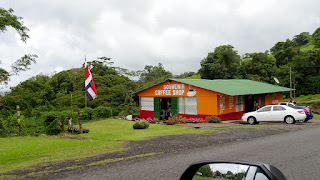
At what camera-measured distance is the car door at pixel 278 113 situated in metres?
18.4

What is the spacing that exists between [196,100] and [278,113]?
696cm

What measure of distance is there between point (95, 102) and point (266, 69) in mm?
44912

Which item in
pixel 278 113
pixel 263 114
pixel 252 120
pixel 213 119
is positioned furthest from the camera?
pixel 213 119

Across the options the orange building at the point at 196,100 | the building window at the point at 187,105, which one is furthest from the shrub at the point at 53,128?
the building window at the point at 187,105

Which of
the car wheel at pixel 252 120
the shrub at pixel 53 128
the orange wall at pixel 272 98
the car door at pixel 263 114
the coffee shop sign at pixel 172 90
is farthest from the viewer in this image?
the orange wall at pixel 272 98

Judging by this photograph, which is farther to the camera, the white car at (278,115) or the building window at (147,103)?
the building window at (147,103)

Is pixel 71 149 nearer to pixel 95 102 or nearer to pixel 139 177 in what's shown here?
pixel 139 177

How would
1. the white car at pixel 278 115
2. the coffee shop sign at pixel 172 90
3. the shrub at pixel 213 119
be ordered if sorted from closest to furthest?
the white car at pixel 278 115 < the shrub at pixel 213 119 < the coffee shop sign at pixel 172 90

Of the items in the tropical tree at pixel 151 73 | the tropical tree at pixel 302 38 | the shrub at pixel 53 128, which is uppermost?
the tropical tree at pixel 302 38

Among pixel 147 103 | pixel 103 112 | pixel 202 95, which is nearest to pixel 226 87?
pixel 202 95

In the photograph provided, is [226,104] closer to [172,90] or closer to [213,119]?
[213,119]

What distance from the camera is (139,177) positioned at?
6477 mm

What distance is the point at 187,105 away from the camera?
2356 cm

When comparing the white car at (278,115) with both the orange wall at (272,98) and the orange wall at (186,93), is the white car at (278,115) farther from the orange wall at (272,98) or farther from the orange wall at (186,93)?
the orange wall at (272,98)
